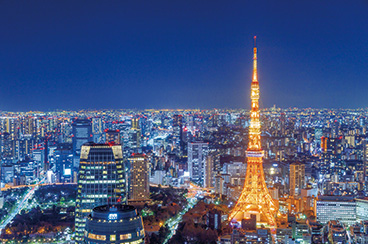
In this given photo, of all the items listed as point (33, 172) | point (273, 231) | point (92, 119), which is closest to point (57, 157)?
point (33, 172)

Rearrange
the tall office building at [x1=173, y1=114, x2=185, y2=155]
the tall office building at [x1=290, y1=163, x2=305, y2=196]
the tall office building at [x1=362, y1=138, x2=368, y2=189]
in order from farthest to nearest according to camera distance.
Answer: the tall office building at [x1=173, y1=114, x2=185, y2=155] → the tall office building at [x1=362, y1=138, x2=368, y2=189] → the tall office building at [x1=290, y1=163, x2=305, y2=196]

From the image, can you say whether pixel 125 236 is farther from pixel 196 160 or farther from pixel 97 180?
pixel 196 160

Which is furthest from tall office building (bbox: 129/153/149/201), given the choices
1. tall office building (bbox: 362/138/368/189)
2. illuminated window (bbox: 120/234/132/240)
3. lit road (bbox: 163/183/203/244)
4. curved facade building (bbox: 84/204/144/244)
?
illuminated window (bbox: 120/234/132/240)

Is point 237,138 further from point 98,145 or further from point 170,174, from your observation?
point 98,145

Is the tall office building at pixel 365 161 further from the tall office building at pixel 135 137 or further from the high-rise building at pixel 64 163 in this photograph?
the high-rise building at pixel 64 163

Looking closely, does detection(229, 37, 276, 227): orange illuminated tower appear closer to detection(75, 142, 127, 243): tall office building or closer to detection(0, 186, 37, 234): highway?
detection(75, 142, 127, 243): tall office building

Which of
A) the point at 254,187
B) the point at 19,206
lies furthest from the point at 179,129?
the point at 254,187

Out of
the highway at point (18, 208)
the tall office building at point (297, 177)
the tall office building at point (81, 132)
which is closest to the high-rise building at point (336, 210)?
the tall office building at point (297, 177)
